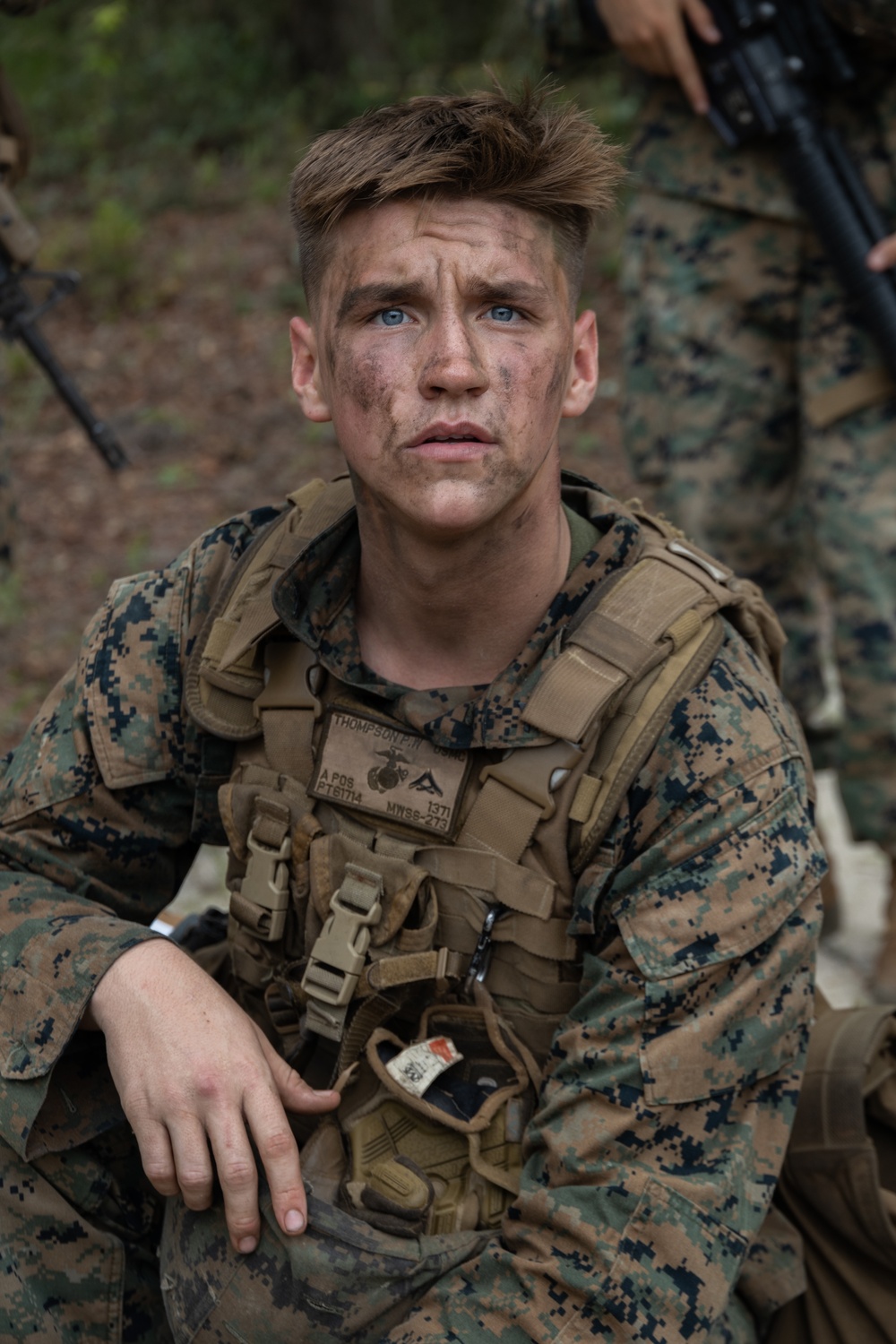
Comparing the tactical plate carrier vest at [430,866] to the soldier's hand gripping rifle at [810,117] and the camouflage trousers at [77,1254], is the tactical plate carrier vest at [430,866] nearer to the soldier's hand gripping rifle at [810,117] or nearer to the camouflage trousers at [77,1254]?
the camouflage trousers at [77,1254]

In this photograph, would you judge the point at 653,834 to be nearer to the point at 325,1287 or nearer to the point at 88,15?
the point at 325,1287

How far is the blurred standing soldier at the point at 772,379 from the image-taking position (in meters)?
3.31

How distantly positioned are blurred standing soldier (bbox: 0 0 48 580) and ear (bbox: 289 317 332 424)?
1.60m

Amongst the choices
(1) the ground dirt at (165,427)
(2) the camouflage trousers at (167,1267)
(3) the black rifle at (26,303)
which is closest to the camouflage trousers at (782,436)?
(3) the black rifle at (26,303)

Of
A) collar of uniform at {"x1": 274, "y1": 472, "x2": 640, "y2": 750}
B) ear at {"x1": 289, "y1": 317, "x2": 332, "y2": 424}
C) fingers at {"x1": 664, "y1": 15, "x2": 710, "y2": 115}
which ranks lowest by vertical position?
collar of uniform at {"x1": 274, "y1": 472, "x2": 640, "y2": 750}

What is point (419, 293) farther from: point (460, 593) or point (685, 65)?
point (685, 65)

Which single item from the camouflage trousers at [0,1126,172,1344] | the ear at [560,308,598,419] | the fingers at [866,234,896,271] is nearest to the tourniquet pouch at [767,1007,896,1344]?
the camouflage trousers at [0,1126,172,1344]

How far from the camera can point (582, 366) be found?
2.18m

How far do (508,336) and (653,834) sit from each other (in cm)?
73

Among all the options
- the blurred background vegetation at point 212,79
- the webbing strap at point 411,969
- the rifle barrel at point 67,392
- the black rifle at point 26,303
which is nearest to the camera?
the webbing strap at point 411,969

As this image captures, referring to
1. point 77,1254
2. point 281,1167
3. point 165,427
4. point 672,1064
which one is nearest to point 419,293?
point 672,1064

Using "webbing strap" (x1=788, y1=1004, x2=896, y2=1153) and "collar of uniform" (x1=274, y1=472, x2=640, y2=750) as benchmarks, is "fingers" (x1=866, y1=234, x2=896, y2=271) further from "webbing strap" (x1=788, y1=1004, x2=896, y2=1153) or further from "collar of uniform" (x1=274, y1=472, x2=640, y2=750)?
"webbing strap" (x1=788, y1=1004, x2=896, y2=1153)

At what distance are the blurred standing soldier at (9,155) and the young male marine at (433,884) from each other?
4.85 ft

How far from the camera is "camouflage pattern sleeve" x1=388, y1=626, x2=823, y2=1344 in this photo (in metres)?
1.76
